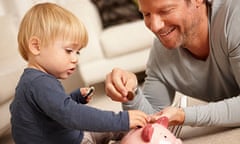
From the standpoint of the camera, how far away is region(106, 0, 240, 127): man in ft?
3.88

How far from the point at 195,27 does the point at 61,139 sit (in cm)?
53

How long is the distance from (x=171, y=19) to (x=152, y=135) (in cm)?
39

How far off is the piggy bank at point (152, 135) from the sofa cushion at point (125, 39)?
1.31 meters

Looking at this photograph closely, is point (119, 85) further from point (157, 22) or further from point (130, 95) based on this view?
point (157, 22)

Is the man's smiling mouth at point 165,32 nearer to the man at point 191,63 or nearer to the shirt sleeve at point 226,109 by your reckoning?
the man at point 191,63

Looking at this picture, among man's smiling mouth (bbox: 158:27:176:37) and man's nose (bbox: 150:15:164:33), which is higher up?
man's nose (bbox: 150:15:164:33)

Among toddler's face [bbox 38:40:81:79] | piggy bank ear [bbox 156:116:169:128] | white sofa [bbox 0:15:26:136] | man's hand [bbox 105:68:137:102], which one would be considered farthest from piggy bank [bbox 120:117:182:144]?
white sofa [bbox 0:15:26:136]

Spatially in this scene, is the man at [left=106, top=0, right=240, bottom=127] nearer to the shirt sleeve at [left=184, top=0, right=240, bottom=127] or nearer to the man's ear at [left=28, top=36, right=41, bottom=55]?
the shirt sleeve at [left=184, top=0, right=240, bottom=127]

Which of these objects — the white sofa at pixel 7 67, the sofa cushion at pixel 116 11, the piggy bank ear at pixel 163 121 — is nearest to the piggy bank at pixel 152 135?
the piggy bank ear at pixel 163 121

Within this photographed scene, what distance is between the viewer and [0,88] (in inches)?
75.8

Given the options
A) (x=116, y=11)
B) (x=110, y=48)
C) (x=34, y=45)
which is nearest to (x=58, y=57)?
(x=34, y=45)

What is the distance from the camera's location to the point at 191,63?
1379mm

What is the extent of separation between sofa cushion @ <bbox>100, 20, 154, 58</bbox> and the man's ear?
1.18 meters

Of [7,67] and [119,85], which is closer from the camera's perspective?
[119,85]
